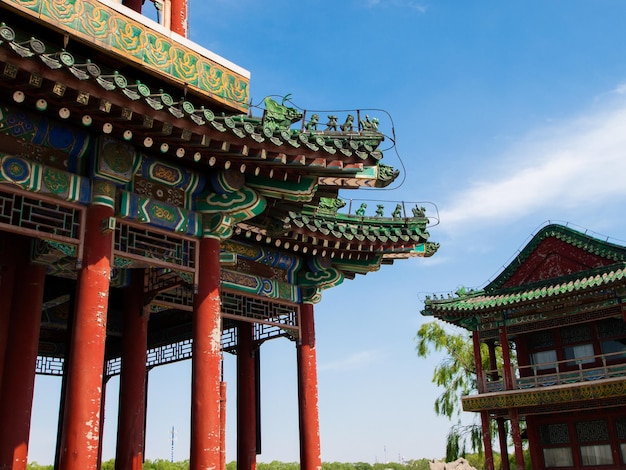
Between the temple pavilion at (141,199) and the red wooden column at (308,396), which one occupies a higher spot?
the temple pavilion at (141,199)

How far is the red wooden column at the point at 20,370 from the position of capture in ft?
33.6

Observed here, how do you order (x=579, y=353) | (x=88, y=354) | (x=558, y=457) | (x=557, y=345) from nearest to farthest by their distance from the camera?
1. (x=88, y=354)
2. (x=558, y=457)
3. (x=579, y=353)
4. (x=557, y=345)

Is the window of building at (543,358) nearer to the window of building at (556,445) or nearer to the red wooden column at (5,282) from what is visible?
the window of building at (556,445)

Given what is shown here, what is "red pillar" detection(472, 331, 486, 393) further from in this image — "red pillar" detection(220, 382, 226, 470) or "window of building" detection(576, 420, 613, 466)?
"red pillar" detection(220, 382, 226, 470)

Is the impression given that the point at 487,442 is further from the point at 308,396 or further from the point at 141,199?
the point at 141,199

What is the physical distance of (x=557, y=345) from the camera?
29078 mm

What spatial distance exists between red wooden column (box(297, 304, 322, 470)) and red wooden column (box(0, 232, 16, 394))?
589cm

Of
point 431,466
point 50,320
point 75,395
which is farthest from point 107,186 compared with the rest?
point 431,466

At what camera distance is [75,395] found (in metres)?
8.66

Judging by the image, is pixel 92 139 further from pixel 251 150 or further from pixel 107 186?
pixel 251 150

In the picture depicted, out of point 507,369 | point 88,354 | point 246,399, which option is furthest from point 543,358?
point 88,354

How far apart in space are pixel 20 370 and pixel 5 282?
58.4 inches

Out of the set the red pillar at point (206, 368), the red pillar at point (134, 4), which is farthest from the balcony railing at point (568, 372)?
the red pillar at point (134, 4)

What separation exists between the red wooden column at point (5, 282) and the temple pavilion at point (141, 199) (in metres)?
0.02
